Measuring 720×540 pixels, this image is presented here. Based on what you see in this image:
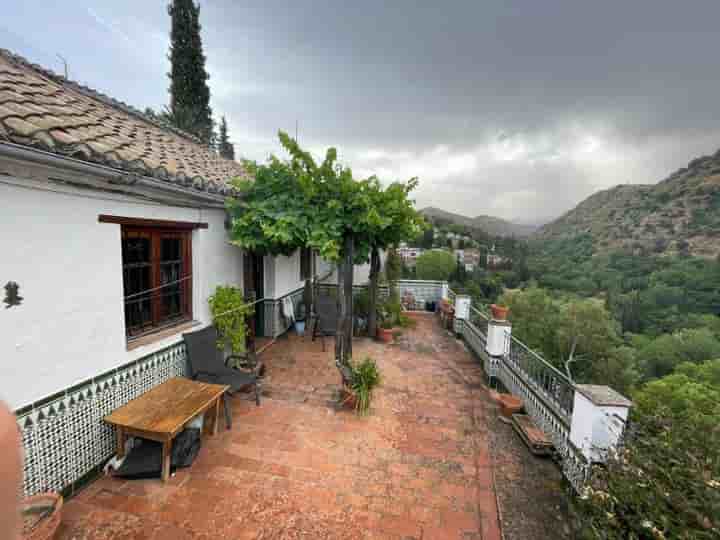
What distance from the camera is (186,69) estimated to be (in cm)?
1589

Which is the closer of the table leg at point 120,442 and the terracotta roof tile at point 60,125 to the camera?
the terracotta roof tile at point 60,125

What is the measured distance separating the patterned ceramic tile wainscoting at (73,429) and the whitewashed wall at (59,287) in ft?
0.39

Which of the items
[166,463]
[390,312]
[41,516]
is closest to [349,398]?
[166,463]

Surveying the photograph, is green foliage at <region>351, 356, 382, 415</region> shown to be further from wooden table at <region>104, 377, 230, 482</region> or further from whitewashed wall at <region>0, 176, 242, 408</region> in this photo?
whitewashed wall at <region>0, 176, 242, 408</region>

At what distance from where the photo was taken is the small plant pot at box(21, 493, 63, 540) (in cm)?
218

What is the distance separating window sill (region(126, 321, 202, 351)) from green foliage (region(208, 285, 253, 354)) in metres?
0.31

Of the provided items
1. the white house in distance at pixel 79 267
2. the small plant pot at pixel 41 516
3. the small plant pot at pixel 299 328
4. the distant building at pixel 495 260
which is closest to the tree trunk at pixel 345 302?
the white house in distance at pixel 79 267

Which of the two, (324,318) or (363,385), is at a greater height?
(324,318)

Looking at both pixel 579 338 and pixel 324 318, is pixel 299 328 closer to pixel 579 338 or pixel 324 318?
pixel 324 318

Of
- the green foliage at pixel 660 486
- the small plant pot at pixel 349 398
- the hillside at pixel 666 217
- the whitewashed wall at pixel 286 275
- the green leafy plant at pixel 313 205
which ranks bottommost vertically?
the small plant pot at pixel 349 398

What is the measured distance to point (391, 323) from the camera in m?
8.01

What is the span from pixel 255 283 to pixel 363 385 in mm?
3489

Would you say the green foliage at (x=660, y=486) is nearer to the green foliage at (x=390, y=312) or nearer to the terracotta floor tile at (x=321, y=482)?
the terracotta floor tile at (x=321, y=482)

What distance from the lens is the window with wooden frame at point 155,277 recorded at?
354 centimetres
